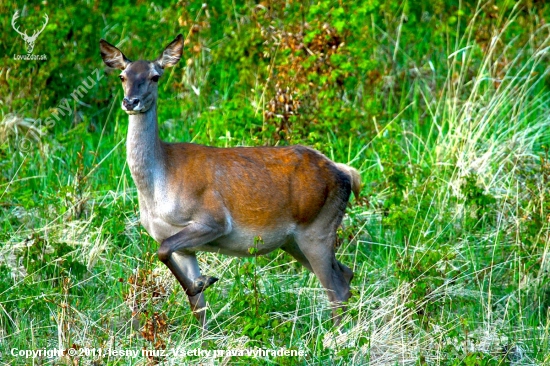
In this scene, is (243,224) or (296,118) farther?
(296,118)

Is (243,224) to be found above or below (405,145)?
above

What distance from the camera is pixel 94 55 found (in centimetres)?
1165

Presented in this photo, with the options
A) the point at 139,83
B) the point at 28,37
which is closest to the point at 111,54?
the point at 139,83

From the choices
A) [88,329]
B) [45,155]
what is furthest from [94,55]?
[88,329]

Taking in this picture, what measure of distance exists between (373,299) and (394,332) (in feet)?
1.04

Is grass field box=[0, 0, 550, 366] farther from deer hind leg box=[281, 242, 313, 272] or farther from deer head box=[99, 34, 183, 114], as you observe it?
deer head box=[99, 34, 183, 114]

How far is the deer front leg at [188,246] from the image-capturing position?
22.0 feet

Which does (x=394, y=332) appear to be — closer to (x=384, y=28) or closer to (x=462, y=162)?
(x=462, y=162)

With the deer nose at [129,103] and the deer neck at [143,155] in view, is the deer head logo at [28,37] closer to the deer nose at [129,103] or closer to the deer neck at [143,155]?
the deer neck at [143,155]

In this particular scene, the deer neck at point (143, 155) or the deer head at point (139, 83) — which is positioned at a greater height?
the deer head at point (139, 83)

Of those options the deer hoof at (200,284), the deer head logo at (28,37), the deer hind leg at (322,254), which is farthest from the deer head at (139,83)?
the deer head logo at (28,37)

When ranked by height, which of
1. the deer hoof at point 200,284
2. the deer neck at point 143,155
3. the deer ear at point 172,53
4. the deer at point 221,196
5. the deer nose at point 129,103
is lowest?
the deer hoof at point 200,284

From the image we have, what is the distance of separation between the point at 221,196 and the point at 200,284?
27.5 inches

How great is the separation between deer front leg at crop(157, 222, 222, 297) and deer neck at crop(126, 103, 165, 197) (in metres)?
0.40
